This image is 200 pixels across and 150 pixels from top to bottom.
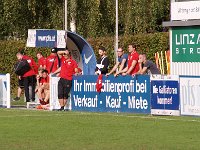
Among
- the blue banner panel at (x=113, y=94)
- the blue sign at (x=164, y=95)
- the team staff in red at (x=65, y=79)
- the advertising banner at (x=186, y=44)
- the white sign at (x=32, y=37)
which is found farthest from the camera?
the white sign at (x=32, y=37)

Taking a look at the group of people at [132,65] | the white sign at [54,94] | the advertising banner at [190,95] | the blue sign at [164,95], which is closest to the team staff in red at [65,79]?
the white sign at [54,94]

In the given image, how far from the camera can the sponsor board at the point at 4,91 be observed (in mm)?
29594

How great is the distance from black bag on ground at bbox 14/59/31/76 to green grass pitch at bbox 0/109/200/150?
21.6ft

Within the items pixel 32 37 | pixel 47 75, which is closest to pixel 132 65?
pixel 47 75

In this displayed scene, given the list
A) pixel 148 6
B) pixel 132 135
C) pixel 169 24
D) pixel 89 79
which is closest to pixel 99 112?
pixel 89 79

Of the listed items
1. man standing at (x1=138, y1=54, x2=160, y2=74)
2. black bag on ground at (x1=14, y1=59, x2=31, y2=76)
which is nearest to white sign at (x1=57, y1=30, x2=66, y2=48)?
black bag on ground at (x1=14, y1=59, x2=31, y2=76)

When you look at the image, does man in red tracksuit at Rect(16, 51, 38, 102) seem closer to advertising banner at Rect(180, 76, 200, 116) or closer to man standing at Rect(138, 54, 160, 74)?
man standing at Rect(138, 54, 160, 74)

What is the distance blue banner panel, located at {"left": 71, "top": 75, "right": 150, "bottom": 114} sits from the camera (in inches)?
988

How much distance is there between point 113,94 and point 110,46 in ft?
43.0

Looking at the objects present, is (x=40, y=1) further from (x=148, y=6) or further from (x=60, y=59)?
(x=60, y=59)

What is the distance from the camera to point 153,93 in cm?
2461

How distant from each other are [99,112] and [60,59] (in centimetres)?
424

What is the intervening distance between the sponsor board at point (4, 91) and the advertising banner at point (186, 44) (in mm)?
5866

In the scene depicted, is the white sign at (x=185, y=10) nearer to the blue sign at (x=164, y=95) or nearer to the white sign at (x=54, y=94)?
the blue sign at (x=164, y=95)
